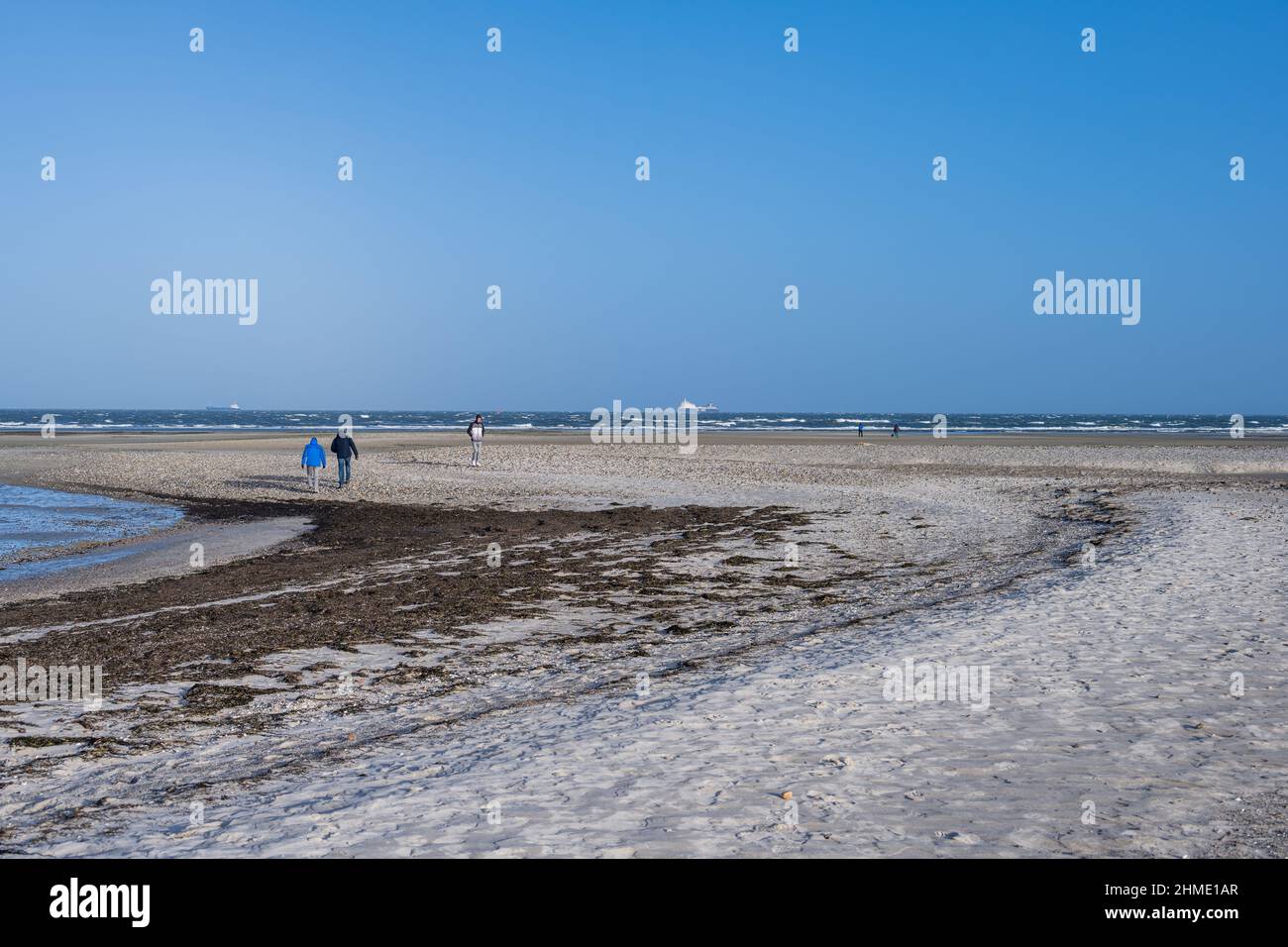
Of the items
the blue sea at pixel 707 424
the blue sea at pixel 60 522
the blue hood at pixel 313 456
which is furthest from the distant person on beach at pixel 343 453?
the blue sea at pixel 707 424

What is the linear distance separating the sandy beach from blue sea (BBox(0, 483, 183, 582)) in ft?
4.37

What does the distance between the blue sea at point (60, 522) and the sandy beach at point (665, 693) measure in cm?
133

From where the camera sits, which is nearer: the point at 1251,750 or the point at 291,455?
the point at 1251,750

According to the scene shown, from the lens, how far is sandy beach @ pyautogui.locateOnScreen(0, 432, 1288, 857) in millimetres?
4848

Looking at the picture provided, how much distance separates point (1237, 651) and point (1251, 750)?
2.94m

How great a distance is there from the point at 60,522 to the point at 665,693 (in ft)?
61.5

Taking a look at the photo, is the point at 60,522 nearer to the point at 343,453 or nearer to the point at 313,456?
the point at 313,456

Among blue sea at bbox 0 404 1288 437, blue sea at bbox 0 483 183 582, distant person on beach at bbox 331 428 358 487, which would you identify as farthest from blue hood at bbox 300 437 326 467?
blue sea at bbox 0 404 1288 437

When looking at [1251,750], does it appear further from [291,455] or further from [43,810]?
[291,455]

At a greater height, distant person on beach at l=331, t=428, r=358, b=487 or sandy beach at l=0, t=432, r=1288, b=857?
distant person on beach at l=331, t=428, r=358, b=487

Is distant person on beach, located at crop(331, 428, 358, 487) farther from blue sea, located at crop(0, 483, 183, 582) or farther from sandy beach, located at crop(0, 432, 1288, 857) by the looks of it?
sandy beach, located at crop(0, 432, 1288, 857)

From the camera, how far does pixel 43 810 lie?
17.5 ft
